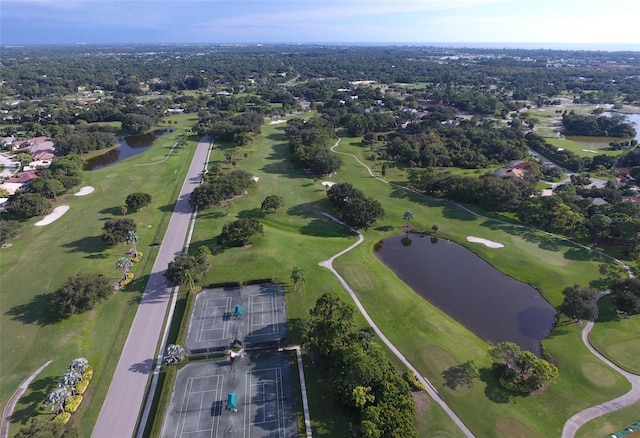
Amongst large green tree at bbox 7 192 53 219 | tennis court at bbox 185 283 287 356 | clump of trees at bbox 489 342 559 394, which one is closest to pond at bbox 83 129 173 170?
large green tree at bbox 7 192 53 219

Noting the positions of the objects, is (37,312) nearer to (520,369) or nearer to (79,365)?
(79,365)

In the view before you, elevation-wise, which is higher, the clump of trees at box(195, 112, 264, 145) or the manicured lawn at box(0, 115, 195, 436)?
the clump of trees at box(195, 112, 264, 145)

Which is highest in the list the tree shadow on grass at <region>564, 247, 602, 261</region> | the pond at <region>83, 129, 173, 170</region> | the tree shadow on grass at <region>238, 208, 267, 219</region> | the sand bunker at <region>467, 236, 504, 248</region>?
the pond at <region>83, 129, 173, 170</region>

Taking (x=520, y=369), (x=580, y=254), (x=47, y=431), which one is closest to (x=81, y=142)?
(x=47, y=431)

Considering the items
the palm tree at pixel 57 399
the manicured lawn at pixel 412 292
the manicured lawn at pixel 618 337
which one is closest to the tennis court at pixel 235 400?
the manicured lawn at pixel 412 292

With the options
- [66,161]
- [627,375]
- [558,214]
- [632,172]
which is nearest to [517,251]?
[558,214]

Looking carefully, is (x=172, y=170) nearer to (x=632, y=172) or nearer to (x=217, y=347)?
(x=217, y=347)

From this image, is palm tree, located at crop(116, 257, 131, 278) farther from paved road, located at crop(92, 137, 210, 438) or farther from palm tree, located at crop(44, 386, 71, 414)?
palm tree, located at crop(44, 386, 71, 414)

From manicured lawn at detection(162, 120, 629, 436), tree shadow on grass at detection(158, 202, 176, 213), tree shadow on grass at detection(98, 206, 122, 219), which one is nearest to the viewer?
manicured lawn at detection(162, 120, 629, 436)
